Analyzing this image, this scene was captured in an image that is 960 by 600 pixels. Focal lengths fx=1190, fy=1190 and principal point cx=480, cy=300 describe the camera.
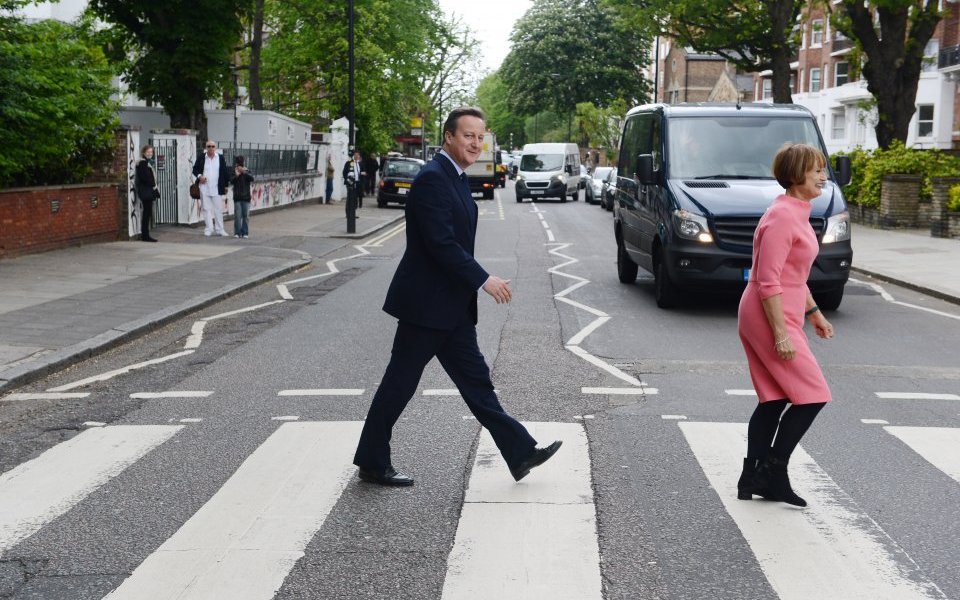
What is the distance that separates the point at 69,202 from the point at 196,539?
53.0 feet

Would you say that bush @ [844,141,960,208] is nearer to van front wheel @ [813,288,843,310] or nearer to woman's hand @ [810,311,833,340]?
van front wheel @ [813,288,843,310]

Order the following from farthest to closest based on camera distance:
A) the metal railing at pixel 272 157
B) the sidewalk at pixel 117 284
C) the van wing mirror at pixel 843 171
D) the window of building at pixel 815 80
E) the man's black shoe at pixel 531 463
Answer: the window of building at pixel 815 80
the metal railing at pixel 272 157
the van wing mirror at pixel 843 171
the sidewalk at pixel 117 284
the man's black shoe at pixel 531 463

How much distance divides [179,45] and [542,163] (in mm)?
24137

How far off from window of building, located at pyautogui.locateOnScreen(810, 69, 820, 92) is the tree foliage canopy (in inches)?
620

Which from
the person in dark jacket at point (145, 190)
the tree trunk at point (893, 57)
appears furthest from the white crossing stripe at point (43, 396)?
the tree trunk at point (893, 57)

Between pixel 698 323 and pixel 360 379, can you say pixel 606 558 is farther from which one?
pixel 698 323

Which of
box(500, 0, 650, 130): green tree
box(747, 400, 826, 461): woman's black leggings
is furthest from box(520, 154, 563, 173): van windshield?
box(747, 400, 826, 461): woman's black leggings

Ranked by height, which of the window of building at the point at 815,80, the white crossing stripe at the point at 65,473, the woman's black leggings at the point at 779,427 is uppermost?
the window of building at the point at 815,80

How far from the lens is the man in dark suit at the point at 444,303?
5543 mm

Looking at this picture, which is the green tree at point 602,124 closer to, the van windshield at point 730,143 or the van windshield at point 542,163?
the van windshield at point 542,163

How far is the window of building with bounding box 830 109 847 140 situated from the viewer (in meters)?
69.6

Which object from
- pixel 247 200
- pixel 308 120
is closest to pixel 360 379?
pixel 247 200

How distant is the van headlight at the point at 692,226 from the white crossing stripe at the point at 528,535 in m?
6.63

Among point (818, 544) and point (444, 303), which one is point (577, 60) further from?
point (818, 544)
